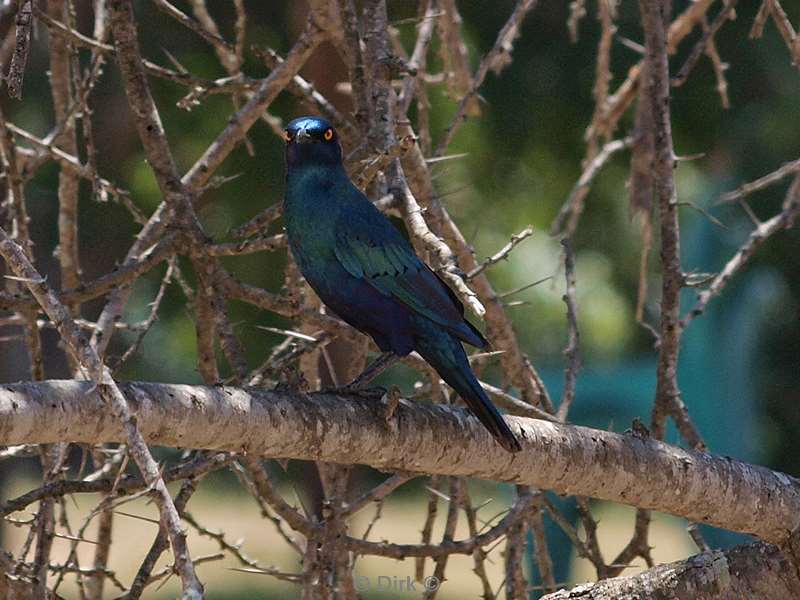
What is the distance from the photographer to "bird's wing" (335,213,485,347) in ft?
11.4

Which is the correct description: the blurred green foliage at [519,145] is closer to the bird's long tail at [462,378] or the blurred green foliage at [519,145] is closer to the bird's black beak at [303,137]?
the bird's black beak at [303,137]

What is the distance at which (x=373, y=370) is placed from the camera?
3.47 metres

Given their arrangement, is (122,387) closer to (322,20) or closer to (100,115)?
(322,20)

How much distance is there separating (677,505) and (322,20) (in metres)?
1.77

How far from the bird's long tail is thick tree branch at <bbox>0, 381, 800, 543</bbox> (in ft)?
0.20

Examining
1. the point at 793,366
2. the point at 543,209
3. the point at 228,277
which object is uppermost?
the point at 543,209

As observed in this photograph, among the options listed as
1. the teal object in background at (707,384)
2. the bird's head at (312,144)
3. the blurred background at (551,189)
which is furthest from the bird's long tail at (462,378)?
the blurred background at (551,189)

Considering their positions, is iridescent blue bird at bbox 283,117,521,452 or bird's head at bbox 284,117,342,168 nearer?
iridescent blue bird at bbox 283,117,521,452

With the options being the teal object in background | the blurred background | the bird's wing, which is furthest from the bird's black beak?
the blurred background

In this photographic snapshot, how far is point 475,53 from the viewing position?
1158cm

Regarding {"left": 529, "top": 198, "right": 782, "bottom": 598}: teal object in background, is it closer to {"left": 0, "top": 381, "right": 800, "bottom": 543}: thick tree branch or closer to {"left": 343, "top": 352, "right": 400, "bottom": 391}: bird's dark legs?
{"left": 343, "top": 352, "right": 400, "bottom": 391}: bird's dark legs

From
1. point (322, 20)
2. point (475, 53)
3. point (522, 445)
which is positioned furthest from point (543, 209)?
point (522, 445)

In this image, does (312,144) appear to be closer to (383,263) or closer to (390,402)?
(383,263)

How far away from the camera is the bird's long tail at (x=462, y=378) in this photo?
289 centimetres
